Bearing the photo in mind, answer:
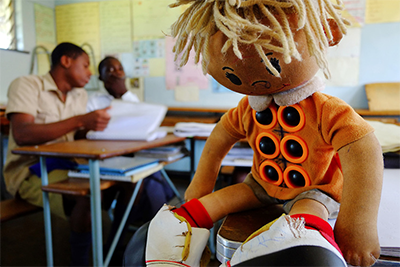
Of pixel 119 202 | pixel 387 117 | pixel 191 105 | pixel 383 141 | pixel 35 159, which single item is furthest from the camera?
pixel 191 105

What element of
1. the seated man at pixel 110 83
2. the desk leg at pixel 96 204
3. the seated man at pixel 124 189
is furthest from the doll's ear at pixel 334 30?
the seated man at pixel 110 83

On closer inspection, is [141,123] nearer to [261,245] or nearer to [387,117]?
[261,245]

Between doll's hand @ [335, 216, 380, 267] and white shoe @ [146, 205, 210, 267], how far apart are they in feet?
0.71

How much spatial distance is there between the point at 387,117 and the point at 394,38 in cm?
59

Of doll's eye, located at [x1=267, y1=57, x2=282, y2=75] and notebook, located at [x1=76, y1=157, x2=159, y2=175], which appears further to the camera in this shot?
notebook, located at [x1=76, y1=157, x2=159, y2=175]

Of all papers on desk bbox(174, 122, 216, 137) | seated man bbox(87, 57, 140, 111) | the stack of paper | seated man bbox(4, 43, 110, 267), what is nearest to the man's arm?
seated man bbox(4, 43, 110, 267)

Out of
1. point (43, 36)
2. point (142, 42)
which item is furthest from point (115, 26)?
point (43, 36)

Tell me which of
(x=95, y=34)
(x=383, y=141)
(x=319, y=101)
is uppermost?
(x=95, y=34)

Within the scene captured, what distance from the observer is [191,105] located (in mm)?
2592

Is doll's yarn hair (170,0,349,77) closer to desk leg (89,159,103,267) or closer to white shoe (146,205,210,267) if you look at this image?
white shoe (146,205,210,267)

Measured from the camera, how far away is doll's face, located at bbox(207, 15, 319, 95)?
43cm

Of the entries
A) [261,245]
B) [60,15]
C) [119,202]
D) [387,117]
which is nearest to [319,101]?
[261,245]

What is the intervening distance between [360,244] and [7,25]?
122 inches

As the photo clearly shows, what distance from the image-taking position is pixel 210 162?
2.10 feet
